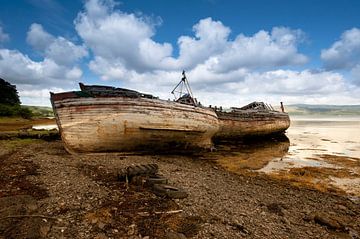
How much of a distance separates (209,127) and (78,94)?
8.88 metres

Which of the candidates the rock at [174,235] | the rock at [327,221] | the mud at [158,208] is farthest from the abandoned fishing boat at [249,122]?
the rock at [174,235]

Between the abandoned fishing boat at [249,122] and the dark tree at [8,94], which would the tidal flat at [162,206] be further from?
the dark tree at [8,94]

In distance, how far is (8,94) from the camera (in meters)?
52.2

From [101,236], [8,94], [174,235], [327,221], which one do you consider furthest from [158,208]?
[8,94]

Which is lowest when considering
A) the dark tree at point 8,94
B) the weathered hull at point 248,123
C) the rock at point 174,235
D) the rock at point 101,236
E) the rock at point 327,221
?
the rock at point 327,221

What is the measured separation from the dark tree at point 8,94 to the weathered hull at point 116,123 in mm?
47606

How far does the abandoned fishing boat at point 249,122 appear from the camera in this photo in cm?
2112

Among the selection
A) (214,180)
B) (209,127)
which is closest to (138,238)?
(214,180)

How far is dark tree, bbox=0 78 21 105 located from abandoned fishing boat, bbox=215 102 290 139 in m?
48.4

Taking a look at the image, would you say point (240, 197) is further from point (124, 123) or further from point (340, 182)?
point (124, 123)

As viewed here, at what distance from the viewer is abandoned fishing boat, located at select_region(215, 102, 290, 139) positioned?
21.1m

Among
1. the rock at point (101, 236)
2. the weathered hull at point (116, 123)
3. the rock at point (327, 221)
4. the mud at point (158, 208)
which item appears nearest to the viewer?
the rock at point (101, 236)

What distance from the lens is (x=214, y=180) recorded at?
32.6 feet

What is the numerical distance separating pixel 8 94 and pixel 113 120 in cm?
5128
